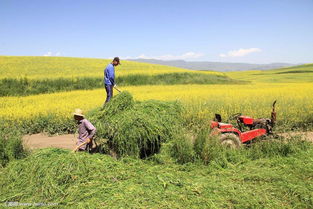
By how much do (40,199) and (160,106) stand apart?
2.92m

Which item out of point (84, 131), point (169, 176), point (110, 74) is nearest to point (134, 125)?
point (84, 131)

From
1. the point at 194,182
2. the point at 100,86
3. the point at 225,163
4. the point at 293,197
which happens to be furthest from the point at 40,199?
the point at 100,86

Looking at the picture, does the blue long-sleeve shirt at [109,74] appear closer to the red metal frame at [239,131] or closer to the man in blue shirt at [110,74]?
the man in blue shirt at [110,74]

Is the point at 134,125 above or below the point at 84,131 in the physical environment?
above

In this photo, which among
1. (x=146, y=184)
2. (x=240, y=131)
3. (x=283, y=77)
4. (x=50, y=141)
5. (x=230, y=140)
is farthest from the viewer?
(x=283, y=77)

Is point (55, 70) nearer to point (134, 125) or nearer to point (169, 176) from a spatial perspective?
point (134, 125)

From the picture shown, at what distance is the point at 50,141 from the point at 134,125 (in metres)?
4.07

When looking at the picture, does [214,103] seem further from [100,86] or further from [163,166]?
[100,86]

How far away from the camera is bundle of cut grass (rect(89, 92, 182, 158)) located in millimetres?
4691

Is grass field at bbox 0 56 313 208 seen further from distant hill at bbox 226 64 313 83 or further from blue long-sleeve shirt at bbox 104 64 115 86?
distant hill at bbox 226 64 313 83

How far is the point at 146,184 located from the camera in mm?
3846

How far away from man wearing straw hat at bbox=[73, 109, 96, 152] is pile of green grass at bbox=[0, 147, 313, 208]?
44 centimetres

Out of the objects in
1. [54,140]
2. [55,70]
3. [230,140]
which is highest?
[55,70]

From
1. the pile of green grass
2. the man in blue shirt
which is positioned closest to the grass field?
the pile of green grass
